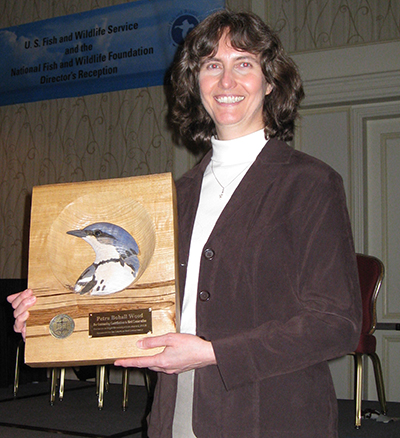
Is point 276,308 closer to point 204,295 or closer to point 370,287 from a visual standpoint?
point 204,295

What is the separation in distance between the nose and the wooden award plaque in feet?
0.81

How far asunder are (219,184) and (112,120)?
3.92 metres

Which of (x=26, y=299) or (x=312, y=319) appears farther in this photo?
(x=26, y=299)

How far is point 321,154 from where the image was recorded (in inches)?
168

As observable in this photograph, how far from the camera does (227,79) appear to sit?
120cm

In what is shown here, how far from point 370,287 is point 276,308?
250 cm

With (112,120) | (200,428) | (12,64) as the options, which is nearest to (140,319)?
(200,428)

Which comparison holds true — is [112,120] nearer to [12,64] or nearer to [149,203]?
[12,64]

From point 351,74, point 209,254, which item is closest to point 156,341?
point 209,254

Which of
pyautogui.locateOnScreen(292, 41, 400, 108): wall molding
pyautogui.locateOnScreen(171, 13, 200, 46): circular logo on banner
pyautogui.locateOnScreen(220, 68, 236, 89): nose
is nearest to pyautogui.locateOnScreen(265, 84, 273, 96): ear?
pyautogui.locateOnScreen(220, 68, 236, 89): nose

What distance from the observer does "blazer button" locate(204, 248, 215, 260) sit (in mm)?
Answer: 1059

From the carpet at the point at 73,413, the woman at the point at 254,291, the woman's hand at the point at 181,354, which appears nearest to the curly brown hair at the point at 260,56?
the woman at the point at 254,291

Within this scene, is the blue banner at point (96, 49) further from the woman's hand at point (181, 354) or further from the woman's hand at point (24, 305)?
the woman's hand at point (181, 354)

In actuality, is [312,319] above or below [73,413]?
above
